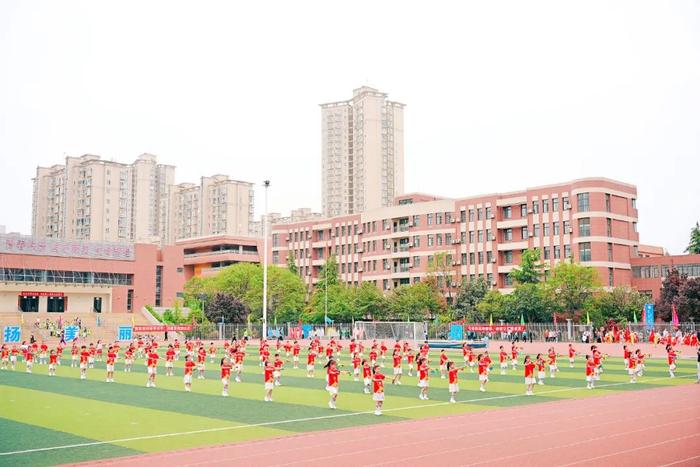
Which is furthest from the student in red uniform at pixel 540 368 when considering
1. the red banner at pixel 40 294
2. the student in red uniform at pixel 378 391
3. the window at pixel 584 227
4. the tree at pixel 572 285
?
the red banner at pixel 40 294

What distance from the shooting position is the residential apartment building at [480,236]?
76.9 meters

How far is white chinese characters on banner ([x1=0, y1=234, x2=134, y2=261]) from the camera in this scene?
252ft

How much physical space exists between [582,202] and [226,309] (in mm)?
39972

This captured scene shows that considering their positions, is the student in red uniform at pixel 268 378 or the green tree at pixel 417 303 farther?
the green tree at pixel 417 303

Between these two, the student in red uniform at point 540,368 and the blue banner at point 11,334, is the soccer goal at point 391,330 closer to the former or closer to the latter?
A: the blue banner at point 11,334

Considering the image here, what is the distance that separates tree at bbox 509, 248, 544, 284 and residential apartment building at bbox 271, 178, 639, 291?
1.90 meters

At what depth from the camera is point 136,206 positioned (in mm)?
148750

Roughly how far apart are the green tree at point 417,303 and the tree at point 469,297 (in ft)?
11.9

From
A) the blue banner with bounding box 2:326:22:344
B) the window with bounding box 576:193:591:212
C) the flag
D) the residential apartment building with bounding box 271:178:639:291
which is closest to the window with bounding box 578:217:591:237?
the residential apartment building with bounding box 271:178:639:291

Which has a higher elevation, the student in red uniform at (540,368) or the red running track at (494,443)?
the student in red uniform at (540,368)

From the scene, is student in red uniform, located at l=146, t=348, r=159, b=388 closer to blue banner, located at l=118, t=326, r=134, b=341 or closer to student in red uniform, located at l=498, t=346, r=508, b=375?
student in red uniform, located at l=498, t=346, r=508, b=375

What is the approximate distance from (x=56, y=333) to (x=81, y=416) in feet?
162

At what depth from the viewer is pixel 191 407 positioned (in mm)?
23266

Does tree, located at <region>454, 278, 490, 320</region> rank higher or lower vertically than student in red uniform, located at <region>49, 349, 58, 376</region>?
higher
